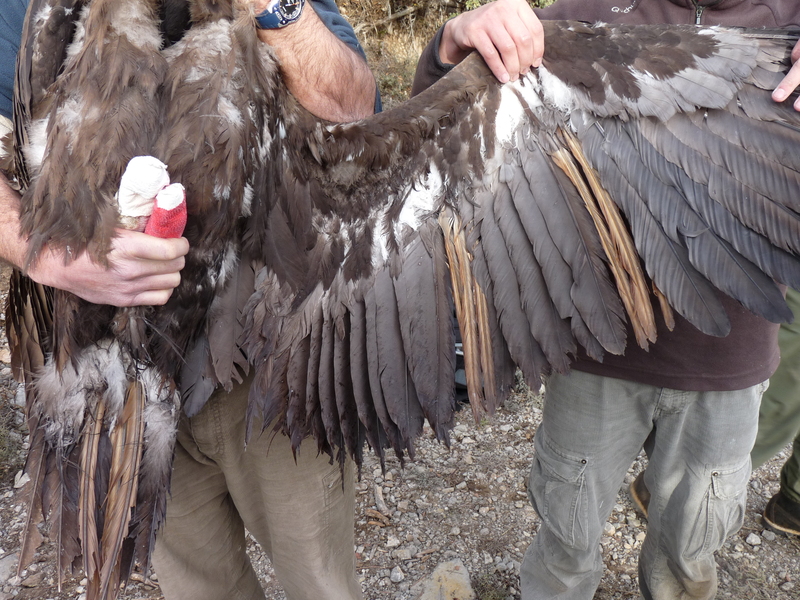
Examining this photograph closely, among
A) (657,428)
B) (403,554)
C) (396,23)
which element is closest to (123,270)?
(657,428)

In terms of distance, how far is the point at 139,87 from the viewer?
1.52m

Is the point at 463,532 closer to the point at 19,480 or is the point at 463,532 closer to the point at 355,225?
the point at 355,225

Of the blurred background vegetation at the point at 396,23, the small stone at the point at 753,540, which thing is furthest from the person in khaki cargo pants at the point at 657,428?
the blurred background vegetation at the point at 396,23

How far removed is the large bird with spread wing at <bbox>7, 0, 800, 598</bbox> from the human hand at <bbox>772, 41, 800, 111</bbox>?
0.04m

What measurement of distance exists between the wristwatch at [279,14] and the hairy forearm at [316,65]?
14 mm

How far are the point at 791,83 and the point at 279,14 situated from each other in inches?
50.4

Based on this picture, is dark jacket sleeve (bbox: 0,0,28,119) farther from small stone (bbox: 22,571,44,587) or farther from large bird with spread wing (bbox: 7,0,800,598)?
small stone (bbox: 22,571,44,587)

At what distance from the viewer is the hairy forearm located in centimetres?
167

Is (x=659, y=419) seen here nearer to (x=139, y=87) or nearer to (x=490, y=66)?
(x=490, y=66)

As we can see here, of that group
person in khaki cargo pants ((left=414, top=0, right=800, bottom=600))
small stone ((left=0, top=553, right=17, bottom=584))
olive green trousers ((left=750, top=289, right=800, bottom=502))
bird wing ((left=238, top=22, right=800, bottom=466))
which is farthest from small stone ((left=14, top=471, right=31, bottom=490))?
olive green trousers ((left=750, top=289, right=800, bottom=502))

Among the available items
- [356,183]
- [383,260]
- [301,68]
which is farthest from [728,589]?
[301,68]

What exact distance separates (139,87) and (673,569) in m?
2.42

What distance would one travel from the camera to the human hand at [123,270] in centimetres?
145

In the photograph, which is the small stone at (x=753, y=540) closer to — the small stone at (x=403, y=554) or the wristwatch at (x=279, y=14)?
the small stone at (x=403, y=554)
